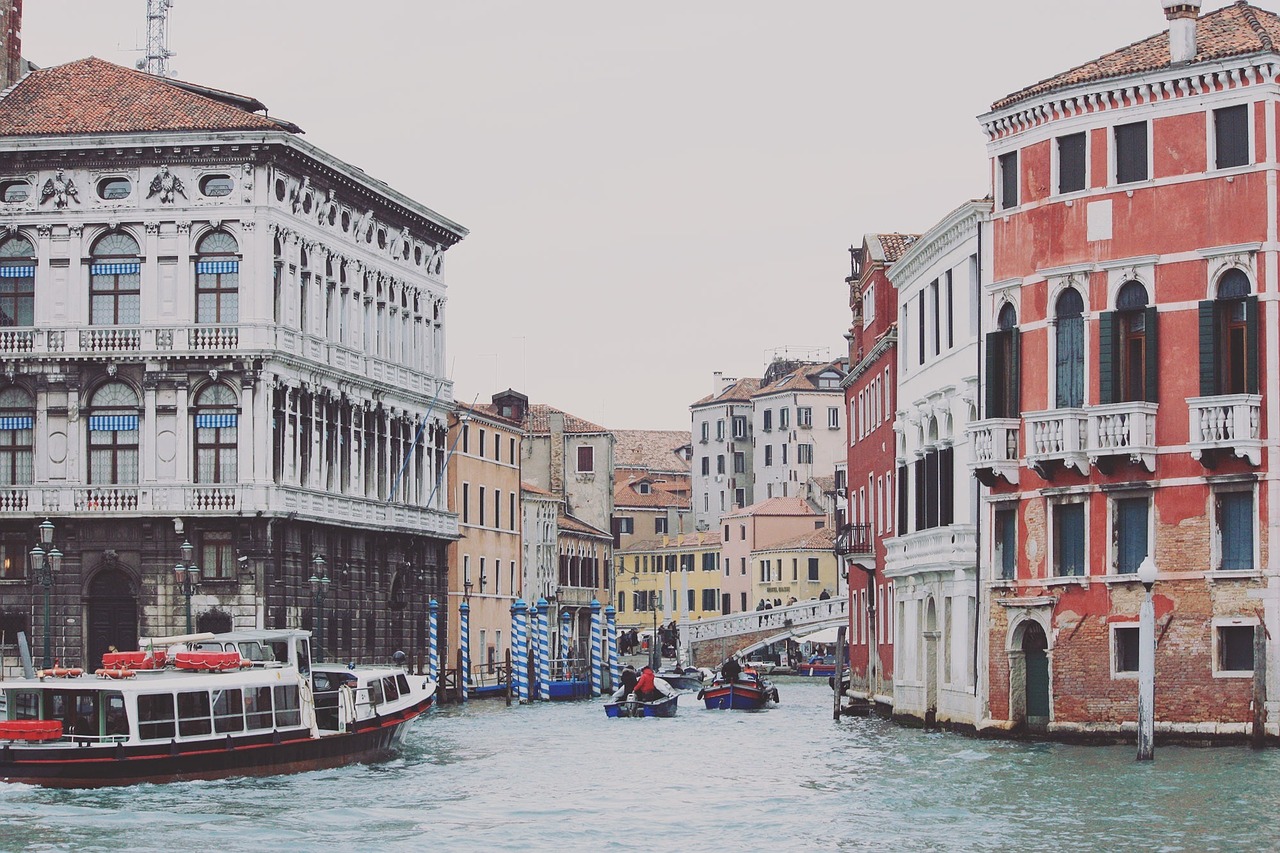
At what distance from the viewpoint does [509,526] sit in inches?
2945

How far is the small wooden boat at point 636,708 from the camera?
52.6 meters

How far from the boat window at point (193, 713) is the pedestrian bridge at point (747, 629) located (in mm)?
52996

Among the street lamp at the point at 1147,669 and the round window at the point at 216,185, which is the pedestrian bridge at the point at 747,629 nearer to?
the round window at the point at 216,185

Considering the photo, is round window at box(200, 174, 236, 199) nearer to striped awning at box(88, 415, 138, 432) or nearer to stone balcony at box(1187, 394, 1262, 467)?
striped awning at box(88, 415, 138, 432)

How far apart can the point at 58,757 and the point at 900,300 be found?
2069 centimetres

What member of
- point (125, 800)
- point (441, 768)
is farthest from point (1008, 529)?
point (125, 800)

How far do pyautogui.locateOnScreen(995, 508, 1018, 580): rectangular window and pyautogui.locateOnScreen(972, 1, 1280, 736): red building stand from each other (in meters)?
0.10

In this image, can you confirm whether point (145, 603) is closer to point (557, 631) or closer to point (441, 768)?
point (441, 768)

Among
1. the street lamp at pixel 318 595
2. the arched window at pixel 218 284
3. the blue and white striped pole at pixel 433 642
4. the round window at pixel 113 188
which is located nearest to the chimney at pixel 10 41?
the round window at pixel 113 188

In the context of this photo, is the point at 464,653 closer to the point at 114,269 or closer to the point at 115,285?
the point at 115,285

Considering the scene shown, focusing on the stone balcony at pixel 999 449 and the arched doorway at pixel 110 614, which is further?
the arched doorway at pixel 110 614

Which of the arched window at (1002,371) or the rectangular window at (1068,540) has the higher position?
the arched window at (1002,371)

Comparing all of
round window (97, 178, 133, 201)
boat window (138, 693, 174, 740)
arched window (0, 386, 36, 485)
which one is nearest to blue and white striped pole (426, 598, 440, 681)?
arched window (0, 386, 36, 485)

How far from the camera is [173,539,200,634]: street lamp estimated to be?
1710 inches
